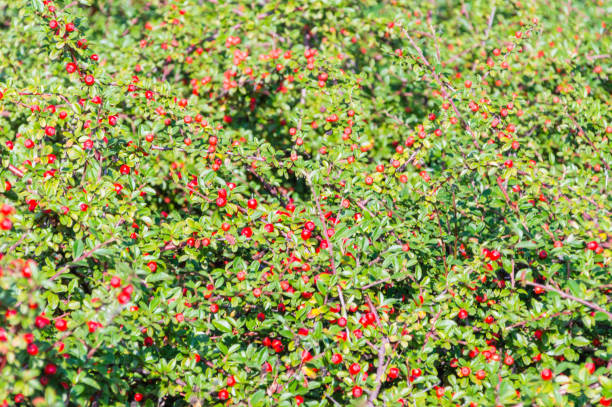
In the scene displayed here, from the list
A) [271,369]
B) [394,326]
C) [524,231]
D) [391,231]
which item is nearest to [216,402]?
[271,369]

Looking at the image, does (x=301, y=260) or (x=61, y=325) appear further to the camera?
(x=301, y=260)

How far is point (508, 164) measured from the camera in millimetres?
2746

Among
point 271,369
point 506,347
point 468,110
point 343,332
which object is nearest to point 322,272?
point 343,332

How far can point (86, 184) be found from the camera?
265 cm

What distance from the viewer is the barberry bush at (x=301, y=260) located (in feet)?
7.08

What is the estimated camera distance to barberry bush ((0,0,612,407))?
2.16 meters

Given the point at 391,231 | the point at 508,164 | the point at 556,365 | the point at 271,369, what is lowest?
the point at 271,369

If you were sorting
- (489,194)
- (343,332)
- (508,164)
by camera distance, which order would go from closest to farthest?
(343,332) → (508,164) → (489,194)

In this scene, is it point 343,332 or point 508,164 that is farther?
point 508,164

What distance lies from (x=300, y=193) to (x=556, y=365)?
2.27 meters

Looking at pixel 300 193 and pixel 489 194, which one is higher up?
pixel 489 194

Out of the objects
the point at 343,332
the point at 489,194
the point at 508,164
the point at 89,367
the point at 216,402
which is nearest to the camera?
the point at 89,367

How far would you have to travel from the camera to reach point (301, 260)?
257 centimetres

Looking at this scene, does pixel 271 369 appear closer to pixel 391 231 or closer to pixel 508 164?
pixel 391 231
